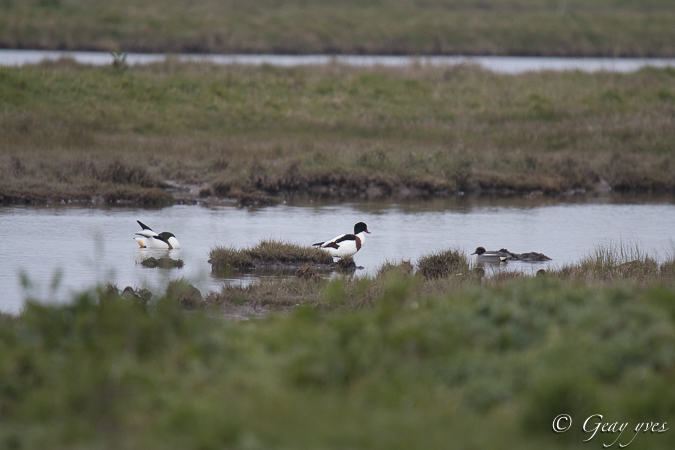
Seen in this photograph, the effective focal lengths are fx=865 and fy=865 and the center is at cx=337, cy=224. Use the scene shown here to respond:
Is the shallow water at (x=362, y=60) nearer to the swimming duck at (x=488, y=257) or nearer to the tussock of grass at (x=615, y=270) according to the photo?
the swimming duck at (x=488, y=257)

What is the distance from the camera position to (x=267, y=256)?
14406 mm

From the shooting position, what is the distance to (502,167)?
24672 mm

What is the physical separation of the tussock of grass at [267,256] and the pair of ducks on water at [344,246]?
0.24m

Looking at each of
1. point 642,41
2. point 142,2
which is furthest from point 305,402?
point 142,2

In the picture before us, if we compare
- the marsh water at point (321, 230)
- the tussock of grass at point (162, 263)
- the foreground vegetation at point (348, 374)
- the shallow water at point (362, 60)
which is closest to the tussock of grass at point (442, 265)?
the marsh water at point (321, 230)

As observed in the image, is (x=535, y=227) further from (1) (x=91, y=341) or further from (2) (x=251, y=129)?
(1) (x=91, y=341)

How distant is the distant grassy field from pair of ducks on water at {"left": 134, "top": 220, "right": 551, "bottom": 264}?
126ft

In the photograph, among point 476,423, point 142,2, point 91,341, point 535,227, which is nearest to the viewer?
point 476,423

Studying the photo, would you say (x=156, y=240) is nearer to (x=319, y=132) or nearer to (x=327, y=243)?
(x=327, y=243)

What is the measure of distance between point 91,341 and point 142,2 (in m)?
70.2

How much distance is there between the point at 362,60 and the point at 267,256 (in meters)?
28.8

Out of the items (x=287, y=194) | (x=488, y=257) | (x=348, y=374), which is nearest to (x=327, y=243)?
(x=488, y=257)

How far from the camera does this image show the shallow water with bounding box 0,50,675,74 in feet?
113

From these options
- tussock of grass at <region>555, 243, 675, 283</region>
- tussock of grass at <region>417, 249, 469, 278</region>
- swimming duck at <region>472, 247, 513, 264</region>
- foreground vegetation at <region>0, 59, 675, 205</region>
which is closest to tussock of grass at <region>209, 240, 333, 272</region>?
tussock of grass at <region>417, 249, 469, 278</region>
